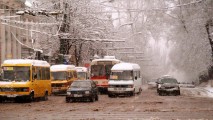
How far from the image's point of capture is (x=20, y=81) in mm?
32375

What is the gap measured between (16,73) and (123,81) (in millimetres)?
11605

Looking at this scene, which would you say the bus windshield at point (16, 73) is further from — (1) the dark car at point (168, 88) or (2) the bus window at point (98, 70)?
(2) the bus window at point (98, 70)

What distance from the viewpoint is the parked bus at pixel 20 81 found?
31.8 m

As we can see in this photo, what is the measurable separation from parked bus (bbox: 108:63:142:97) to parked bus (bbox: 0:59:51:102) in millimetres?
7968

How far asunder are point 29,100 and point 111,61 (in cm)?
1669

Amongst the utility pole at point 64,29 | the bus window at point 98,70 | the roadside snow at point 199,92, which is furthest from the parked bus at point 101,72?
the roadside snow at point 199,92

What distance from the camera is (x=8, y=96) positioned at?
31.9 m

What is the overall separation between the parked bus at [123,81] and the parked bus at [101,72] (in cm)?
372

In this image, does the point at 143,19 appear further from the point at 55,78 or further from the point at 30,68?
the point at 30,68

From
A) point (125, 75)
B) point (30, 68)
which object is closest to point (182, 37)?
point (125, 75)

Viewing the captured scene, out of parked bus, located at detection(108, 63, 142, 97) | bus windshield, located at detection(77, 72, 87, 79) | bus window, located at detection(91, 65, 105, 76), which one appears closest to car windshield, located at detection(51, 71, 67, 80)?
bus window, located at detection(91, 65, 105, 76)

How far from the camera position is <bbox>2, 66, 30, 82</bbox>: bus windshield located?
32.5m

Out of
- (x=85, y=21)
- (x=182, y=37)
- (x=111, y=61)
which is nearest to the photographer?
(x=111, y=61)

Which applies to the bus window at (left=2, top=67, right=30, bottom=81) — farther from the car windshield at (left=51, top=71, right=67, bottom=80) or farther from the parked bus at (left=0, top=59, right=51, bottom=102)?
the car windshield at (left=51, top=71, right=67, bottom=80)
